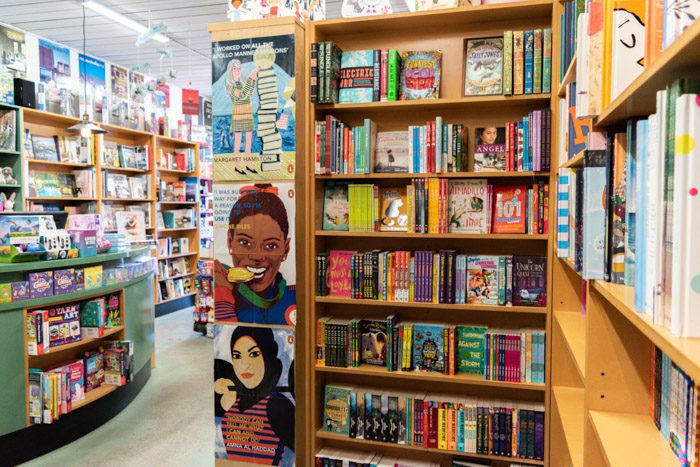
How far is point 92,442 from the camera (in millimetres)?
3592

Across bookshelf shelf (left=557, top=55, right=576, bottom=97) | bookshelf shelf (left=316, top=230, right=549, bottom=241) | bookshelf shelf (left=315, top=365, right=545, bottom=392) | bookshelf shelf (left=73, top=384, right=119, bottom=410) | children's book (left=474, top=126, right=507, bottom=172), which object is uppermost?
bookshelf shelf (left=557, top=55, right=576, bottom=97)

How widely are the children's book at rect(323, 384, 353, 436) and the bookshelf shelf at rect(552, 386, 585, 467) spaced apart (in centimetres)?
108

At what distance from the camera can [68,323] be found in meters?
3.55

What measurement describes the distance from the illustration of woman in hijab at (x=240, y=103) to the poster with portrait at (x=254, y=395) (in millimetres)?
915

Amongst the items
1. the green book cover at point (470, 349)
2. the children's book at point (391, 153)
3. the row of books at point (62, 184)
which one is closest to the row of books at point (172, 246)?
the row of books at point (62, 184)

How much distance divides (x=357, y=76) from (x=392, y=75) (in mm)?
197

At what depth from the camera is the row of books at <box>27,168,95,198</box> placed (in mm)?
5848

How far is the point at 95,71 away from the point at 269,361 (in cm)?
645

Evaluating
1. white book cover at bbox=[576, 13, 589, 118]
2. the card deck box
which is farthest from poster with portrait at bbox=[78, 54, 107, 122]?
white book cover at bbox=[576, 13, 589, 118]

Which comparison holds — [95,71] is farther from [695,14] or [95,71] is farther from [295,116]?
[695,14]

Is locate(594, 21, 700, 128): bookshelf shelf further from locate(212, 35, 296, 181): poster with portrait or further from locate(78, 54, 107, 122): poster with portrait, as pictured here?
locate(78, 54, 107, 122): poster with portrait

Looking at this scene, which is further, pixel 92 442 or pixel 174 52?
pixel 174 52

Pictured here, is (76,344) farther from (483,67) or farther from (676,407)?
(676,407)

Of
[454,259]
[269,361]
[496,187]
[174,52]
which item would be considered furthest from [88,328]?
[174,52]
